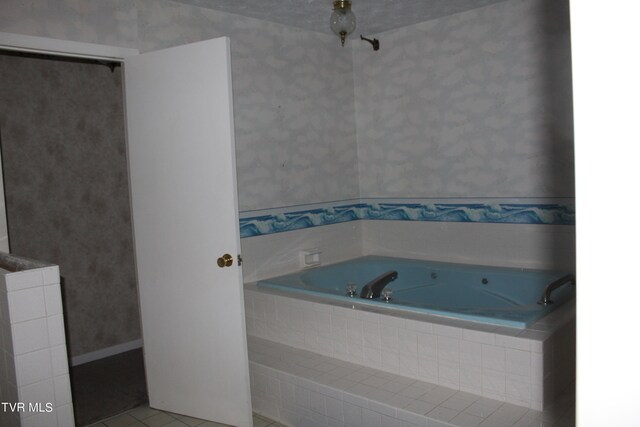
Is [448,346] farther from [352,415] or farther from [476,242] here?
[476,242]

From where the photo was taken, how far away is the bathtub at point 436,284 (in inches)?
105

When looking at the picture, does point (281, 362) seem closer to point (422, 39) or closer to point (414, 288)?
point (414, 288)

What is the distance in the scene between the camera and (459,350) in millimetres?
2201

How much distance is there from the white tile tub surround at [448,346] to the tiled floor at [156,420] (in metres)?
0.45

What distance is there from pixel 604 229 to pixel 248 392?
217 centimetres

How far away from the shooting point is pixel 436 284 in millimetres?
3510

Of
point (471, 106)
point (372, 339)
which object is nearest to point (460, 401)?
point (372, 339)

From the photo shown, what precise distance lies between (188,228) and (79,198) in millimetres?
1432

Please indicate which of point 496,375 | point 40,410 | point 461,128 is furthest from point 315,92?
point 40,410

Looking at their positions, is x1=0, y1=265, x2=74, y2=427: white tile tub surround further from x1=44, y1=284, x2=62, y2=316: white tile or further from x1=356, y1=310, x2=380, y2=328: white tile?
x1=356, y1=310, x2=380, y2=328: white tile

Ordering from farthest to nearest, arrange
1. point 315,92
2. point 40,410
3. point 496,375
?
point 315,92 < point 496,375 < point 40,410

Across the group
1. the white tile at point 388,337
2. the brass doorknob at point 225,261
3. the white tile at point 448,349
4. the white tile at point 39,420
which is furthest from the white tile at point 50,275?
the white tile at point 448,349

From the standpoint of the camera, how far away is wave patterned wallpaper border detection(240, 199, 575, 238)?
125 inches

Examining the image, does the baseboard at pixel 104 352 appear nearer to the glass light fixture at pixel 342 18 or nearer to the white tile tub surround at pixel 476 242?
the white tile tub surround at pixel 476 242
